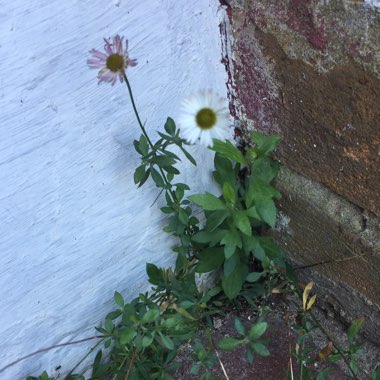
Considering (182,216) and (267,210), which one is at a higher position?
(182,216)

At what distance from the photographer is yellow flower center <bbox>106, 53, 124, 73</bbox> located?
1.01 m

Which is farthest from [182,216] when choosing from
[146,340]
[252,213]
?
[146,340]

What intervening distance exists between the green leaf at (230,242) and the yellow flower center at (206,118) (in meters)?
0.24

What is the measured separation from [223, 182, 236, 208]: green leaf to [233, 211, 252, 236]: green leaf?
0.09 ft

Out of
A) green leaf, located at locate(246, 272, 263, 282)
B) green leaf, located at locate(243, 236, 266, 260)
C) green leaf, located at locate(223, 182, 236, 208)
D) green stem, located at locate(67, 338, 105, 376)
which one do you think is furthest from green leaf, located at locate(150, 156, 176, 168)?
green stem, located at locate(67, 338, 105, 376)

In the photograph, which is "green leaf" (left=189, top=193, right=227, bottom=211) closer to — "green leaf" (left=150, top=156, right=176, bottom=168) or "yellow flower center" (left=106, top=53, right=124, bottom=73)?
"green leaf" (left=150, top=156, right=176, bottom=168)

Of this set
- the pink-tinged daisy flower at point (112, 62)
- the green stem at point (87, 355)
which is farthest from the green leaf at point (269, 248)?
the pink-tinged daisy flower at point (112, 62)

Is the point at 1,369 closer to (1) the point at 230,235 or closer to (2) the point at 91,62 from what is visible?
(1) the point at 230,235

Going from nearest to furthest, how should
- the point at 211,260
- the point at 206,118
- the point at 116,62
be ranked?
the point at 116,62 → the point at 206,118 → the point at 211,260

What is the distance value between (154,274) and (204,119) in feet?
1.47

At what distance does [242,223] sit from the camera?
1.18 metres

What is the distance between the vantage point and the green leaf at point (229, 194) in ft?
3.89

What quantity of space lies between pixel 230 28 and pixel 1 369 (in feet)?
2.92

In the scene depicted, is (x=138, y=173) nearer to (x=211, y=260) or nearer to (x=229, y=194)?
(x=229, y=194)
